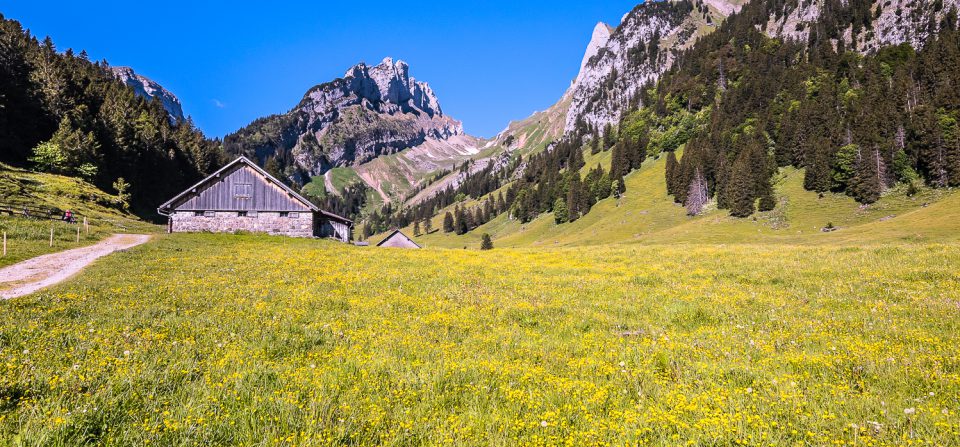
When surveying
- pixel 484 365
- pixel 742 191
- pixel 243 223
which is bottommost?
pixel 484 365

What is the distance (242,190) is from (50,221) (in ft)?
55.3

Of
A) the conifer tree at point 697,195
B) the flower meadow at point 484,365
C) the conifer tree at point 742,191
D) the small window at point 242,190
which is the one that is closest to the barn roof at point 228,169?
the small window at point 242,190

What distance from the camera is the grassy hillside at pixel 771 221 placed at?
48.4m

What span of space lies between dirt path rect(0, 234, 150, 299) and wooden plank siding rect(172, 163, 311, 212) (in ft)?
81.5

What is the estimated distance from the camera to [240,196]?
48.8m

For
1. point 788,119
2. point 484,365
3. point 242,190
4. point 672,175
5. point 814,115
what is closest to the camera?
point 484,365

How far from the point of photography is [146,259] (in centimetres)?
2175

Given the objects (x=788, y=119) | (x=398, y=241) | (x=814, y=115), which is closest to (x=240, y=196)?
(x=398, y=241)

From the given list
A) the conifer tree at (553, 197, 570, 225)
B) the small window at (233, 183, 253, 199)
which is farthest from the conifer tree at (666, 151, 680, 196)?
the small window at (233, 183, 253, 199)

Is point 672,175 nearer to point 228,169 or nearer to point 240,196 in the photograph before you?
point 240,196

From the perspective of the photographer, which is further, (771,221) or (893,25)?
(893,25)

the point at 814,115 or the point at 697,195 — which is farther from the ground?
the point at 814,115

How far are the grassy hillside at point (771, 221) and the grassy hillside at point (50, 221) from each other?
67.7 metres

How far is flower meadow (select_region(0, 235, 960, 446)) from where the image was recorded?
15.3 feet
